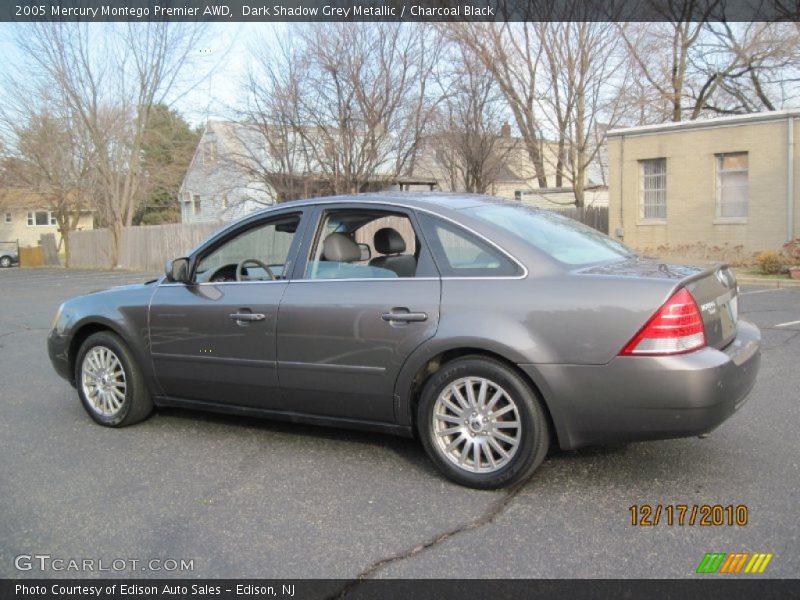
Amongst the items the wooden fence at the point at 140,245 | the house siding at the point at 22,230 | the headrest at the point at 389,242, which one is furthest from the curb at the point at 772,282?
the house siding at the point at 22,230

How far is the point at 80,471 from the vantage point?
4.40 metres

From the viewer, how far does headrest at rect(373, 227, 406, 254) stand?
15.6 ft

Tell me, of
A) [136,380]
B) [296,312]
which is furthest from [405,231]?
[136,380]

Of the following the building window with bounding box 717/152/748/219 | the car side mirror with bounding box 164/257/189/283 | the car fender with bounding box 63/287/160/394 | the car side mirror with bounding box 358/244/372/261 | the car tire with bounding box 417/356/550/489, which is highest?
the building window with bounding box 717/152/748/219

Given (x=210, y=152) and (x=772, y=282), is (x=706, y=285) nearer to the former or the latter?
(x=772, y=282)

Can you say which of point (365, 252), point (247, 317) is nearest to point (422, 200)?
point (365, 252)

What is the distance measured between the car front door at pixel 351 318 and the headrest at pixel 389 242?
0.02 metres

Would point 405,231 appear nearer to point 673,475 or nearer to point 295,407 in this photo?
point 295,407

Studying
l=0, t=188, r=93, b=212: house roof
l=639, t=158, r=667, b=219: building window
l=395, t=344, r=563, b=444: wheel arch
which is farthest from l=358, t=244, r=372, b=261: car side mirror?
l=0, t=188, r=93, b=212: house roof

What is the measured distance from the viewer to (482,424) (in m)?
3.83

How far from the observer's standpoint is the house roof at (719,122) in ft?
59.1

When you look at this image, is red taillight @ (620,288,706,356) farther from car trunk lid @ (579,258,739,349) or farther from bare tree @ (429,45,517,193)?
bare tree @ (429,45,517,193)

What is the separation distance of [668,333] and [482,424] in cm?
106
